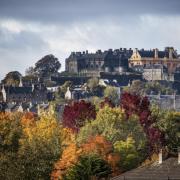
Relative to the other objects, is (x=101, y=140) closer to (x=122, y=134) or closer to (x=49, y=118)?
(x=122, y=134)

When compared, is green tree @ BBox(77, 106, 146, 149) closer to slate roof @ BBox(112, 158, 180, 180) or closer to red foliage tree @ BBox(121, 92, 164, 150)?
red foliage tree @ BBox(121, 92, 164, 150)

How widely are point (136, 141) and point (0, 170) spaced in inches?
977

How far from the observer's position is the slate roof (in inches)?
2516

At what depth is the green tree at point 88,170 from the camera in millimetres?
→ 70000

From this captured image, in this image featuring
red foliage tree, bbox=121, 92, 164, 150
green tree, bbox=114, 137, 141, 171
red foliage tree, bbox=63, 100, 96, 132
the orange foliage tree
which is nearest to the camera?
the orange foliage tree

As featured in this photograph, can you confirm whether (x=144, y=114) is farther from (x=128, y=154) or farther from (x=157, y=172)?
(x=157, y=172)

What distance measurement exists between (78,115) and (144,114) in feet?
22.4

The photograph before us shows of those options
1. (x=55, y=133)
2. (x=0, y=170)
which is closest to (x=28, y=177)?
(x=0, y=170)

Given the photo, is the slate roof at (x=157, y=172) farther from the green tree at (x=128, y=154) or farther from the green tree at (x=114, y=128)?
the green tree at (x=114, y=128)

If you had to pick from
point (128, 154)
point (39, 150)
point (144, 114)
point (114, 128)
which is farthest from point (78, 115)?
point (39, 150)

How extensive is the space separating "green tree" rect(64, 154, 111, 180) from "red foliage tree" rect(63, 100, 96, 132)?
41724 millimetres

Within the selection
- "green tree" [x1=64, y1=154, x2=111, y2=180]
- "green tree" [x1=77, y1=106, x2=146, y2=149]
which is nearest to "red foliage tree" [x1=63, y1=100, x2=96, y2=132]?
"green tree" [x1=77, y1=106, x2=146, y2=149]

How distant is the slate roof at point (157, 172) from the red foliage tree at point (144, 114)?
2827 centimetres

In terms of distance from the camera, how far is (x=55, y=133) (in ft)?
313
